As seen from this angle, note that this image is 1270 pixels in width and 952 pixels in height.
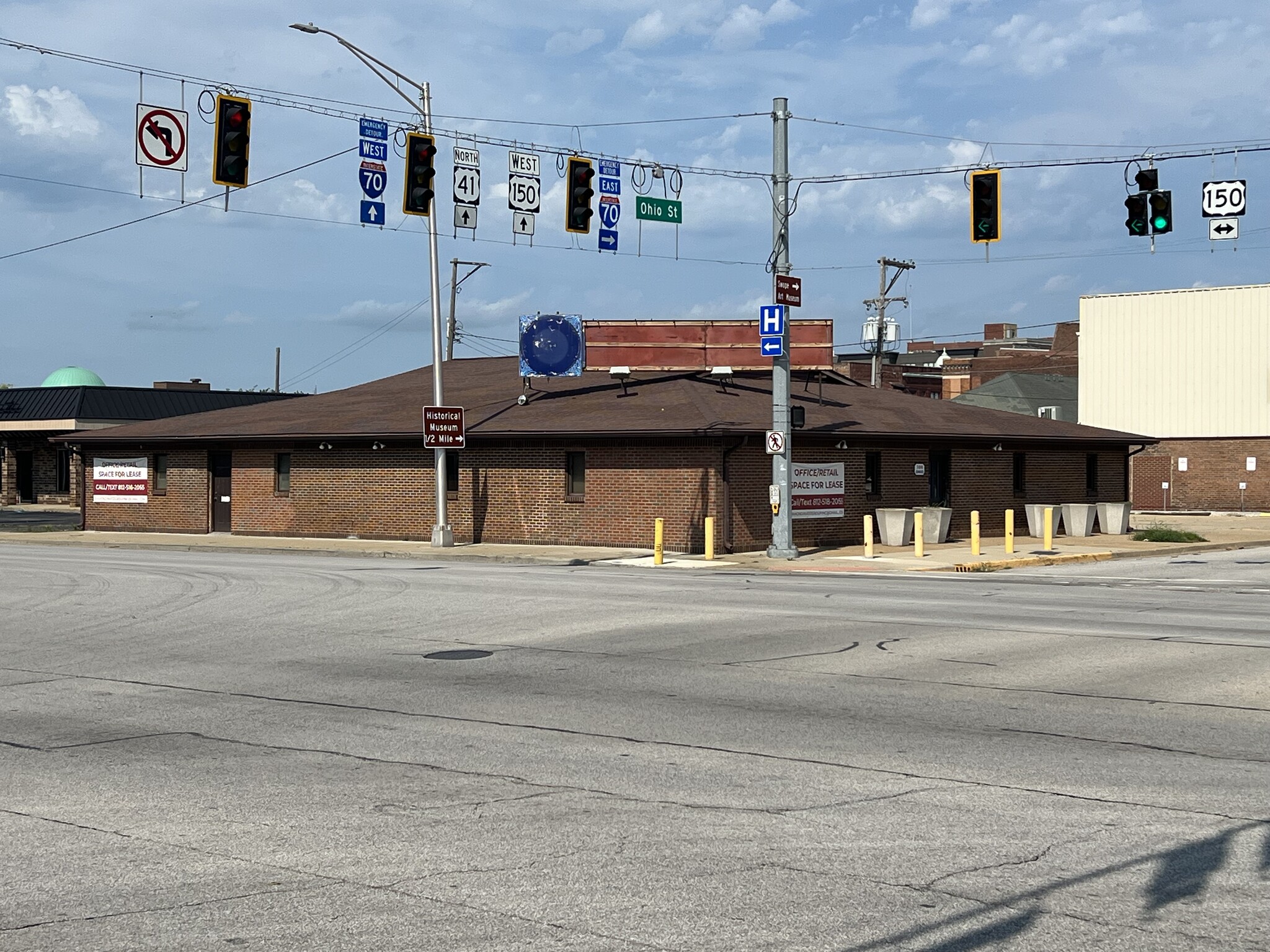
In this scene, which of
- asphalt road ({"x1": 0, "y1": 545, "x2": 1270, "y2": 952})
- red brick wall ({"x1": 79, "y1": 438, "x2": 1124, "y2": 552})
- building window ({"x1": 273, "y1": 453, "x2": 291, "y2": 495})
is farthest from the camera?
building window ({"x1": 273, "y1": 453, "x2": 291, "y2": 495})

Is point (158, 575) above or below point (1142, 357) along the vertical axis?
below

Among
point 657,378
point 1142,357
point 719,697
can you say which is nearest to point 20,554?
point 657,378

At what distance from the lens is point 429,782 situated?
339 inches

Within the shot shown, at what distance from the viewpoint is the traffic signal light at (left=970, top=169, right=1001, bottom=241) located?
23.2 metres

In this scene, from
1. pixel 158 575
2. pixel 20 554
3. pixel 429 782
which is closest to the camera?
pixel 429 782

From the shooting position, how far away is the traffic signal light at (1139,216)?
74.7 feet

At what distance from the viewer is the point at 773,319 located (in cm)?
2922

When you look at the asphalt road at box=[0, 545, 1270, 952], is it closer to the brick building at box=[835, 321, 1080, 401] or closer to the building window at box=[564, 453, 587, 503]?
the building window at box=[564, 453, 587, 503]

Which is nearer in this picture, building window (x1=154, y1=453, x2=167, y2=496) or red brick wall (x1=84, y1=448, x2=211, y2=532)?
red brick wall (x1=84, y1=448, x2=211, y2=532)

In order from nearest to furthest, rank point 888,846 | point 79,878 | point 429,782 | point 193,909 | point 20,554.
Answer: point 193,909
point 79,878
point 888,846
point 429,782
point 20,554

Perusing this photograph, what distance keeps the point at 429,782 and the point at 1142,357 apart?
60395mm

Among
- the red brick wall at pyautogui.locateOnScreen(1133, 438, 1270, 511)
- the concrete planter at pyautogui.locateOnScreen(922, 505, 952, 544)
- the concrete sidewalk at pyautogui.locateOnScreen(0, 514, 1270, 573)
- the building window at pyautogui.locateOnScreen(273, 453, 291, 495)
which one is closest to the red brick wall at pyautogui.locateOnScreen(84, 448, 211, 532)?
the concrete sidewalk at pyautogui.locateOnScreen(0, 514, 1270, 573)

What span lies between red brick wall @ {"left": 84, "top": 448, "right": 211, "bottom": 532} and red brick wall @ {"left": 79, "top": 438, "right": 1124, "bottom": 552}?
0.14ft

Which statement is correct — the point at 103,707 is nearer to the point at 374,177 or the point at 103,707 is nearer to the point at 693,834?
the point at 693,834
